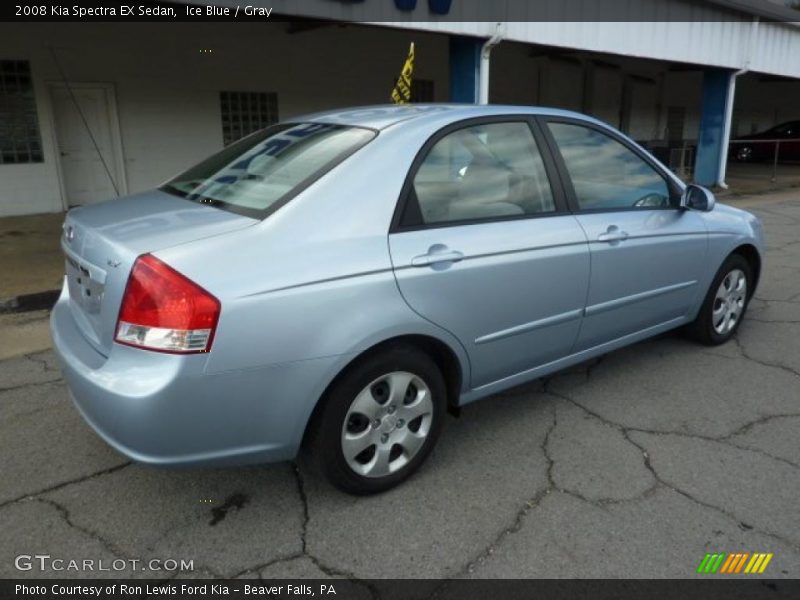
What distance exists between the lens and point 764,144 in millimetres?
22453

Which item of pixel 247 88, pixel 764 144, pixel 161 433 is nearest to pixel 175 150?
pixel 247 88

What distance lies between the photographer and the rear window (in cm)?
258

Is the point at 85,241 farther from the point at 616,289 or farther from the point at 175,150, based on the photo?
the point at 175,150

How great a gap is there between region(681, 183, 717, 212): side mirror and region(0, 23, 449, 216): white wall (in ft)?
25.9

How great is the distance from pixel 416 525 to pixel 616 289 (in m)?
1.74

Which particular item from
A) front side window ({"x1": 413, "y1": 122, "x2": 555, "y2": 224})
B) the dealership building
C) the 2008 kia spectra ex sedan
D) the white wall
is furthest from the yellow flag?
front side window ({"x1": 413, "y1": 122, "x2": 555, "y2": 224})

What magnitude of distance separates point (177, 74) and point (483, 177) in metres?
9.61

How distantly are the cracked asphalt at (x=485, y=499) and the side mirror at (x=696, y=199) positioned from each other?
1108 millimetres

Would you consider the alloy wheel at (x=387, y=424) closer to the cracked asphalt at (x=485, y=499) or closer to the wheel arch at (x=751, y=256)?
the cracked asphalt at (x=485, y=499)

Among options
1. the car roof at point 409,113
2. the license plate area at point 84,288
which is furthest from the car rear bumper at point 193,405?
the car roof at point 409,113

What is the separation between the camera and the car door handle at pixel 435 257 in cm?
260

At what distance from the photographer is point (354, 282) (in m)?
2.41

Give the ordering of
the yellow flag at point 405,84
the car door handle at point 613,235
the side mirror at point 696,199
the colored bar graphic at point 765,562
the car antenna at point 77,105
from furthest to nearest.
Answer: the car antenna at point 77,105 → the yellow flag at point 405,84 → the side mirror at point 696,199 → the car door handle at point 613,235 → the colored bar graphic at point 765,562
